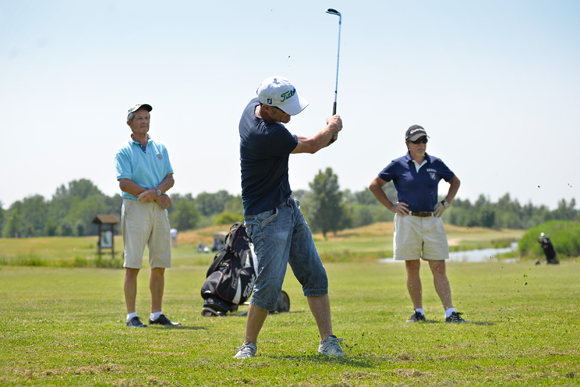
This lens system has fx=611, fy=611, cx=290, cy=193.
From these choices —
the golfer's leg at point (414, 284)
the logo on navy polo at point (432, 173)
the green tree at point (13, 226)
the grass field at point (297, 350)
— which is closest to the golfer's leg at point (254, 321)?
the grass field at point (297, 350)

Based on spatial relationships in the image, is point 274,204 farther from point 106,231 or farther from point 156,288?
point 106,231

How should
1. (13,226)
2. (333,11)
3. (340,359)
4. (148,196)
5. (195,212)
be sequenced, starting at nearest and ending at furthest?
(340,359) < (333,11) < (148,196) < (13,226) < (195,212)

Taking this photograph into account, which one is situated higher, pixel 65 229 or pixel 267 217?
pixel 65 229

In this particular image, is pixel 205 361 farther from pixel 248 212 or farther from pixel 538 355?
pixel 538 355

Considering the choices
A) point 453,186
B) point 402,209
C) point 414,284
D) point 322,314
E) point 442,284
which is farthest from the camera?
point 453,186

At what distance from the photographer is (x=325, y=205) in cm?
10275

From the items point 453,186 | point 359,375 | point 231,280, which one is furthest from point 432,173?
point 359,375

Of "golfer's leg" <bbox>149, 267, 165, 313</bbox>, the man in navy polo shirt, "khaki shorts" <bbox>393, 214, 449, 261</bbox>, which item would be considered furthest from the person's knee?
"golfer's leg" <bbox>149, 267, 165, 313</bbox>

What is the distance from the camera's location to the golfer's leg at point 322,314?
4872 millimetres

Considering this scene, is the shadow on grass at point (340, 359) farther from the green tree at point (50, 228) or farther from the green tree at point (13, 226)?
the green tree at point (50, 228)

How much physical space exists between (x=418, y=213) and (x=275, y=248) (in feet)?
11.0

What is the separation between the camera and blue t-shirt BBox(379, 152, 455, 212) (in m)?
7.56

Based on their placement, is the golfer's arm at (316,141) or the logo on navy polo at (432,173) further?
the logo on navy polo at (432,173)

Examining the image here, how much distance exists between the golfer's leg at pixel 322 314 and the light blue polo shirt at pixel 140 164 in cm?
299
